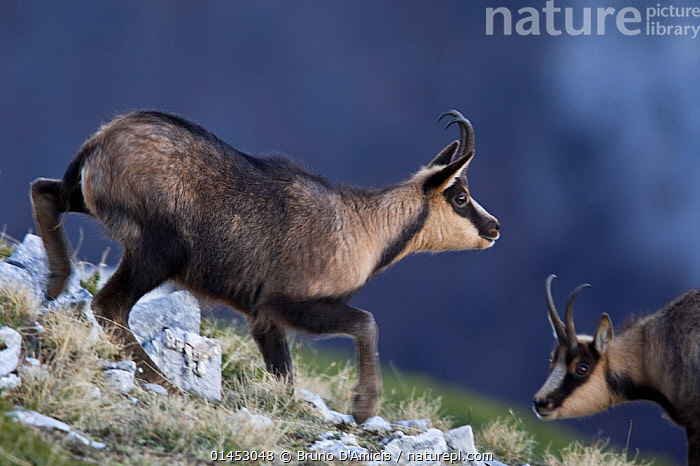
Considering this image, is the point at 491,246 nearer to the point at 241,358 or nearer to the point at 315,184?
the point at 315,184

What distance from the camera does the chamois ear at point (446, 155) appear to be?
8.09 meters

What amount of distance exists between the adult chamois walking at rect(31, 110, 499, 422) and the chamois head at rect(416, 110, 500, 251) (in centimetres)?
8

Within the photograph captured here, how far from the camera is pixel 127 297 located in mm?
6621

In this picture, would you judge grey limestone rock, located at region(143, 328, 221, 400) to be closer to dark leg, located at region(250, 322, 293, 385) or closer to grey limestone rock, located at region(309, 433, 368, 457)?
dark leg, located at region(250, 322, 293, 385)

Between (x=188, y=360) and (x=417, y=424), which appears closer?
(x=188, y=360)

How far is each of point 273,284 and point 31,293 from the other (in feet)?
6.68

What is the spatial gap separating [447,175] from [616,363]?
2.71m

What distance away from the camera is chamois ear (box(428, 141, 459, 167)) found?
8.09 m

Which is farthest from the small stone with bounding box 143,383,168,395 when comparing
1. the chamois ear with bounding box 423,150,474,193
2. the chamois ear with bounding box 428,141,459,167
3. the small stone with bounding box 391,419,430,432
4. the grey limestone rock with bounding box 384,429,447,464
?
the chamois ear with bounding box 428,141,459,167

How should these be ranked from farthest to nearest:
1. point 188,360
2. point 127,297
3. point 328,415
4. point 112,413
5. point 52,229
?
point 188,360 → point 328,415 → point 52,229 → point 127,297 → point 112,413

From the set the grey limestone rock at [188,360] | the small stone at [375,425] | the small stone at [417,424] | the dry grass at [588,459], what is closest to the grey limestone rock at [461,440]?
the small stone at [417,424]

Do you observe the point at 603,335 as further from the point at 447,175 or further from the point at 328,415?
the point at 328,415

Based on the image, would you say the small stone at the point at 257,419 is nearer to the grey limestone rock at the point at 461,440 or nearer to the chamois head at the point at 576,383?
the grey limestone rock at the point at 461,440

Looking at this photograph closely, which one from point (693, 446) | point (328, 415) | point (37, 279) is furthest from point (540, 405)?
point (37, 279)
